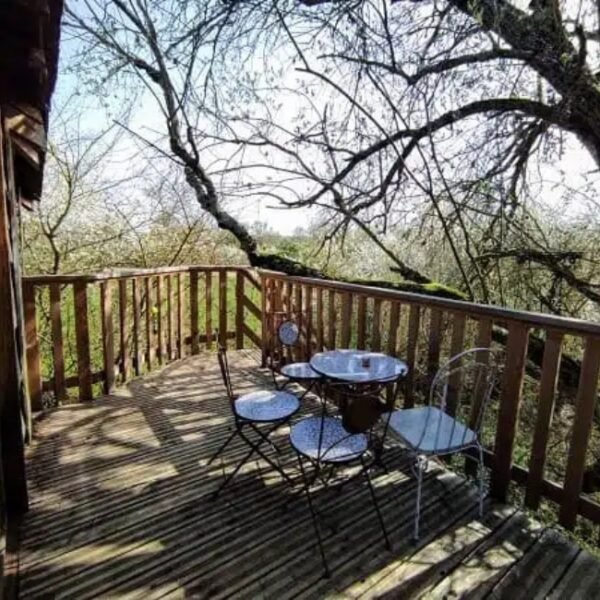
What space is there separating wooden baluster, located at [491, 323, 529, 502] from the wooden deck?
0.51 ft

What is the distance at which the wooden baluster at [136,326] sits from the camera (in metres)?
4.19

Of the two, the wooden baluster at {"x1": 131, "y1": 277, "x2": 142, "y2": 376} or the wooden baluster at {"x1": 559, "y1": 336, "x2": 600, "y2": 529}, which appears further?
the wooden baluster at {"x1": 131, "y1": 277, "x2": 142, "y2": 376}

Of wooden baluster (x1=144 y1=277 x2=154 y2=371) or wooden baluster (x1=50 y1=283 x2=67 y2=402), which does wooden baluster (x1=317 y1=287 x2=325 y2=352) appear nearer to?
wooden baluster (x1=144 y1=277 x2=154 y2=371)

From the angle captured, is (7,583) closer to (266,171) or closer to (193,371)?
(193,371)

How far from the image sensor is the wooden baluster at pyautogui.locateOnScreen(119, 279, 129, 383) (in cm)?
398

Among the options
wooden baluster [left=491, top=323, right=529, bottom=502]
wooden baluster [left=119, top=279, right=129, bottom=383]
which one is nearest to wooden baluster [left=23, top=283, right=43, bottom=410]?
wooden baluster [left=119, top=279, right=129, bottom=383]

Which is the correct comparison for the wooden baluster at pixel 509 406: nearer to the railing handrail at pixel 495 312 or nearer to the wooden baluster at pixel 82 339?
the railing handrail at pixel 495 312

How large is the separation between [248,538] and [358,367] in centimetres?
105

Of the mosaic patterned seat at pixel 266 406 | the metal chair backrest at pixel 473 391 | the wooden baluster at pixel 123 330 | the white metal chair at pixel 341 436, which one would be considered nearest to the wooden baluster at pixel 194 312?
the wooden baluster at pixel 123 330

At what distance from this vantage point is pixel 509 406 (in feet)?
7.30

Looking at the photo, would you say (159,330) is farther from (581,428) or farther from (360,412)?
(581,428)

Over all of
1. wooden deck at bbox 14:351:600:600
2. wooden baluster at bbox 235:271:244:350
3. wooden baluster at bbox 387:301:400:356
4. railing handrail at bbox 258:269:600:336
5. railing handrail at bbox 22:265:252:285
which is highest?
railing handrail at bbox 258:269:600:336

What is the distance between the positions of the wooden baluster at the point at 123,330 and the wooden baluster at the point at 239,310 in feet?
5.09

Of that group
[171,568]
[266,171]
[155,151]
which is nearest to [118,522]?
[171,568]
